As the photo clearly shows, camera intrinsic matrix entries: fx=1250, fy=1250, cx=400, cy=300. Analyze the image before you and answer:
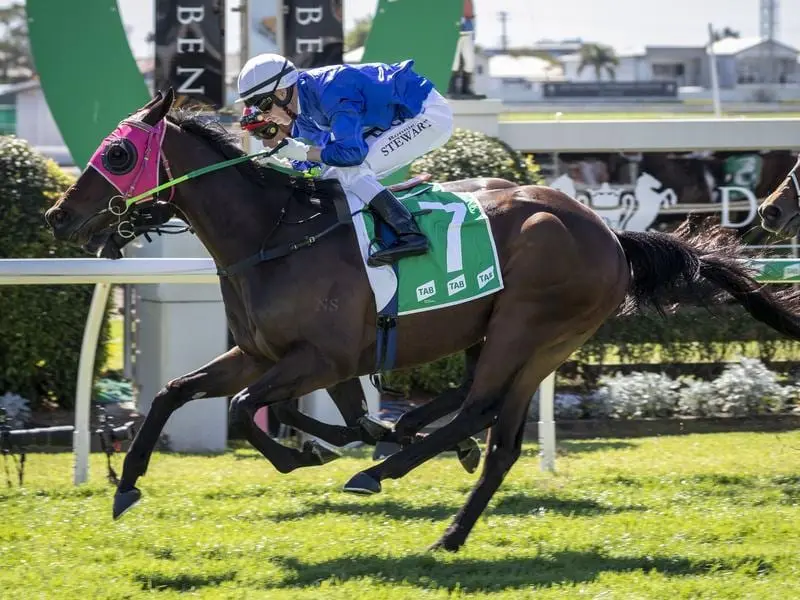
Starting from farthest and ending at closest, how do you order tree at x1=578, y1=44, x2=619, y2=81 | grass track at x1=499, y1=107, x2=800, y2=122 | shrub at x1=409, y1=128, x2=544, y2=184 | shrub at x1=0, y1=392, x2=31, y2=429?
tree at x1=578, y1=44, x2=619, y2=81 < grass track at x1=499, y1=107, x2=800, y2=122 < shrub at x1=409, y1=128, x2=544, y2=184 < shrub at x1=0, y1=392, x2=31, y2=429

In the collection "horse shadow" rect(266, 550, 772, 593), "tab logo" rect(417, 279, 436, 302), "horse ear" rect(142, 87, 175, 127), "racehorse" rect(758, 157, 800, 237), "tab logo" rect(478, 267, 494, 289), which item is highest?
"horse ear" rect(142, 87, 175, 127)

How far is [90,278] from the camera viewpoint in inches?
232

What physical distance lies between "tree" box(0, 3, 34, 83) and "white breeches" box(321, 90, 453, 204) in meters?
83.2

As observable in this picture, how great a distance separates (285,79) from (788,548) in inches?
102

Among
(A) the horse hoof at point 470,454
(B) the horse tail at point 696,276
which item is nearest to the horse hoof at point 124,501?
(A) the horse hoof at point 470,454

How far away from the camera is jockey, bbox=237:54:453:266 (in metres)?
4.80

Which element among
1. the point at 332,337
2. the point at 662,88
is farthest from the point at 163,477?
the point at 662,88

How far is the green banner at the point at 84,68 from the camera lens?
8047mm

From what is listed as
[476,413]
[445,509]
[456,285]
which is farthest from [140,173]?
[445,509]

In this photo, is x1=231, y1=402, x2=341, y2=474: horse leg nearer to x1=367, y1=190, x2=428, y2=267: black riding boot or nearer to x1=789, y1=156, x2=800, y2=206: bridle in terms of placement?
x1=367, y1=190, x2=428, y2=267: black riding boot

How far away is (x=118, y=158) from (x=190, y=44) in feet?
12.2

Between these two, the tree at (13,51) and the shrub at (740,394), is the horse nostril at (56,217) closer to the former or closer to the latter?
the shrub at (740,394)

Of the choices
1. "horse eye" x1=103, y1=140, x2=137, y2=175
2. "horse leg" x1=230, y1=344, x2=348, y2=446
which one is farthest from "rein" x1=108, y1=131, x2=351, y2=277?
"horse leg" x1=230, y1=344, x2=348, y2=446

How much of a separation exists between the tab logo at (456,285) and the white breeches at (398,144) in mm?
472
